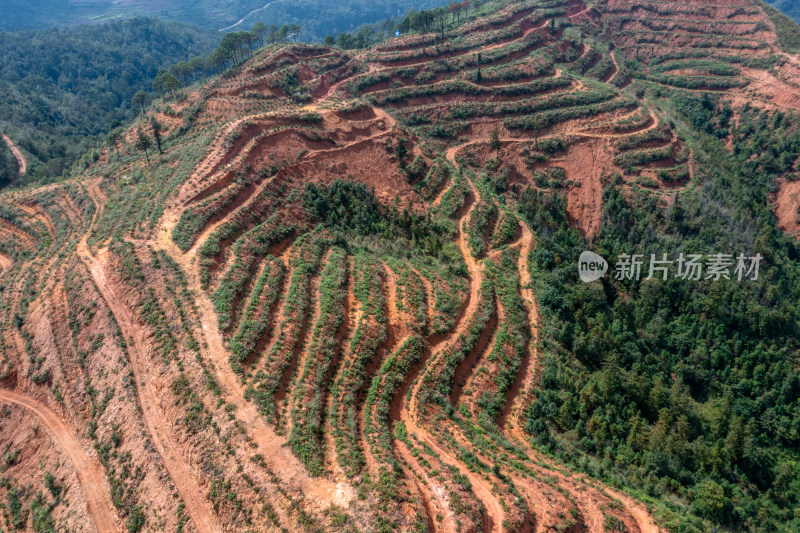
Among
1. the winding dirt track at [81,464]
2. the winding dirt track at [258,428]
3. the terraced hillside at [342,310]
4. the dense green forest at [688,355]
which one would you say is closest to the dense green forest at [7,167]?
the terraced hillside at [342,310]

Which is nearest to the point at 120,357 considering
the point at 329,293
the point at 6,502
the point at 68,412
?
the point at 68,412

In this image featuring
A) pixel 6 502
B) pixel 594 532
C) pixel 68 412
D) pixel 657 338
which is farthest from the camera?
pixel 657 338

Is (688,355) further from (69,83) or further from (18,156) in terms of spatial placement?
(69,83)

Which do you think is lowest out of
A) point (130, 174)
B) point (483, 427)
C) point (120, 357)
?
point (483, 427)

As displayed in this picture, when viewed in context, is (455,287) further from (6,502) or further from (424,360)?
(6,502)

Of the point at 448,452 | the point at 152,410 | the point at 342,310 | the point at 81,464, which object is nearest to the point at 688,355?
the point at 448,452

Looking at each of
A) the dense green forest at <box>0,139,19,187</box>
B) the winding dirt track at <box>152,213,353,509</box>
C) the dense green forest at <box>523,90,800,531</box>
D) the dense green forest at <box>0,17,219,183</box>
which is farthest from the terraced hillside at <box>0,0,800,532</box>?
the dense green forest at <box>0,17,219,183</box>
